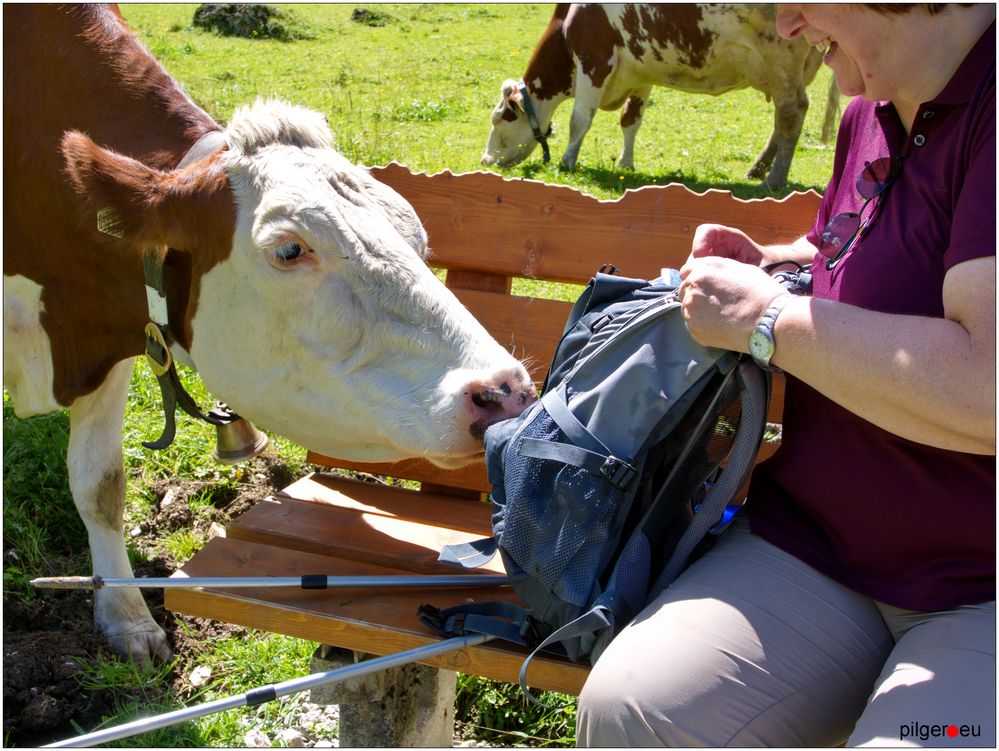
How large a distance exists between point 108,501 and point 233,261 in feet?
4.38

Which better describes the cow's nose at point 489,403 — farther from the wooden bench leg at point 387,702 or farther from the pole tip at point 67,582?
the pole tip at point 67,582

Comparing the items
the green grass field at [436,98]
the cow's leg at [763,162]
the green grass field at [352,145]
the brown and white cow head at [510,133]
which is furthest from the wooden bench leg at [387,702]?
the cow's leg at [763,162]

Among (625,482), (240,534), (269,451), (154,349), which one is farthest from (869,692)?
(269,451)

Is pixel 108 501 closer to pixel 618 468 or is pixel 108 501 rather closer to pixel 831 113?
pixel 618 468

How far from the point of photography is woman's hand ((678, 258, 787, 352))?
73.5 inches

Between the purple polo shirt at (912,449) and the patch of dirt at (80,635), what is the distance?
216 cm

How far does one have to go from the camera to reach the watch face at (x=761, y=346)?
71.3 inches

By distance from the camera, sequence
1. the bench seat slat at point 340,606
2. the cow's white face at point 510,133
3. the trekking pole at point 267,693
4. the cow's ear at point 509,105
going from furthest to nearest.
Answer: the cow's ear at point 509,105
the cow's white face at point 510,133
the bench seat slat at point 340,606
the trekking pole at point 267,693

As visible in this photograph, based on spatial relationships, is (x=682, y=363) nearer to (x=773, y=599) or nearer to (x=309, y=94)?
(x=773, y=599)

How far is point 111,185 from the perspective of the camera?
2.59 metres

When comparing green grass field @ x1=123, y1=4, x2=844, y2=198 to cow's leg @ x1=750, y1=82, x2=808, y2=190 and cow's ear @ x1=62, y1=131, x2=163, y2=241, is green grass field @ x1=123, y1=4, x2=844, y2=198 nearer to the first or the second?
cow's leg @ x1=750, y1=82, x2=808, y2=190

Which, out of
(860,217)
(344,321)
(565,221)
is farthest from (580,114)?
(860,217)

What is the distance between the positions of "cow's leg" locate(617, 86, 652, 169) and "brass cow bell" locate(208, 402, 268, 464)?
Answer: 780 centimetres


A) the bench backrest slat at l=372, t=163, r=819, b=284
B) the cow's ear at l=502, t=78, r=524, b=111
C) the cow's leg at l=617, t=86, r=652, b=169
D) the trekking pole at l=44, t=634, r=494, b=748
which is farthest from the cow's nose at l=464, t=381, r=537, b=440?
the cow's ear at l=502, t=78, r=524, b=111
